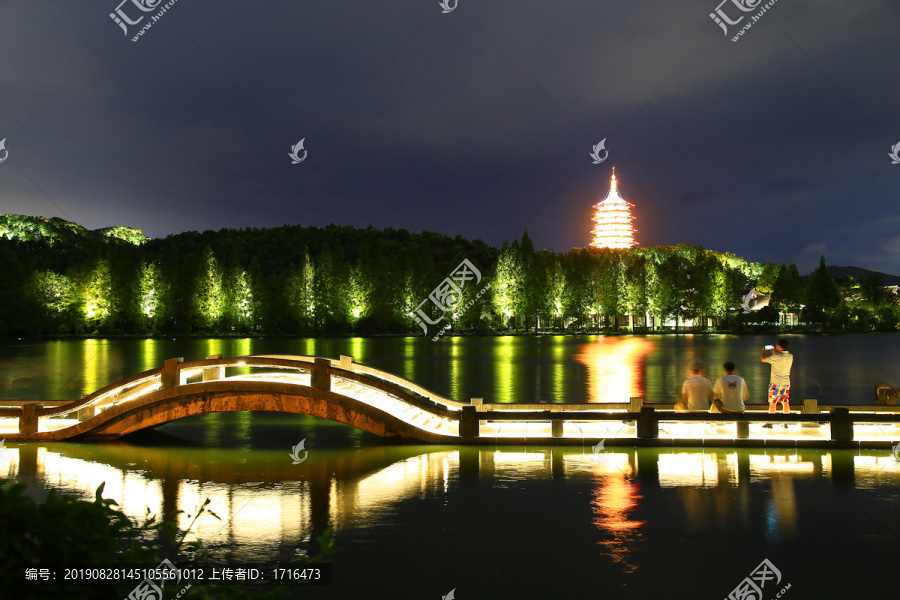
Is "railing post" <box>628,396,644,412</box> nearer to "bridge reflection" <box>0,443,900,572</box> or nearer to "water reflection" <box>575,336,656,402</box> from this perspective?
→ "bridge reflection" <box>0,443,900,572</box>

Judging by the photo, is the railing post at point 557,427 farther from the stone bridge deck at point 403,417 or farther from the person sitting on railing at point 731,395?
the person sitting on railing at point 731,395

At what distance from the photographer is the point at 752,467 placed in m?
12.9

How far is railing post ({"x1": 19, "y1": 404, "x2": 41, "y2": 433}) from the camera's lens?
16.1 metres

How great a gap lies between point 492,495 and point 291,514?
314 centimetres

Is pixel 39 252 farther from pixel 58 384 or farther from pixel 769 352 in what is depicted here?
pixel 769 352

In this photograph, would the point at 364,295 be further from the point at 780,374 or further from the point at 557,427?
the point at 780,374

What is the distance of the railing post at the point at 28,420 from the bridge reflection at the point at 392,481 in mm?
848

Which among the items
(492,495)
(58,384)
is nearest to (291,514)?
(492,495)

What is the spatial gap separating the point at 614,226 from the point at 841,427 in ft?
443

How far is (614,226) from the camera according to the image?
478 ft

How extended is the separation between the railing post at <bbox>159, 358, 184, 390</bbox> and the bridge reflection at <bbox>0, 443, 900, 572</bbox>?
1462mm

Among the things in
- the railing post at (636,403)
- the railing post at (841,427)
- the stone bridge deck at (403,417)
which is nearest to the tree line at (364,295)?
the stone bridge deck at (403,417)

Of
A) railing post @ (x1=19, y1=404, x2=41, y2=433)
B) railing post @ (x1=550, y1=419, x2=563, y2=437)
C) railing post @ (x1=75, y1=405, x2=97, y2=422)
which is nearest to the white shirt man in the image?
railing post @ (x1=550, y1=419, x2=563, y2=437)

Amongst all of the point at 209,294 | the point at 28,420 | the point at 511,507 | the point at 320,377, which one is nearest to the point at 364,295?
the point at 209,294
